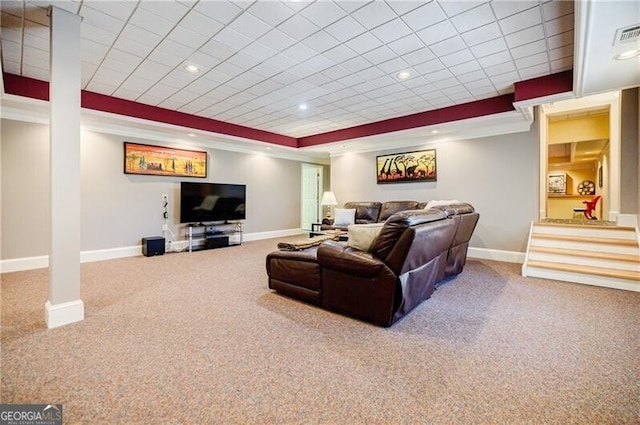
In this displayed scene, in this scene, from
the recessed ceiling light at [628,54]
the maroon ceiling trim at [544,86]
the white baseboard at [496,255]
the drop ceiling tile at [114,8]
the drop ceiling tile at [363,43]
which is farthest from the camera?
the white baseboard at [496,255]

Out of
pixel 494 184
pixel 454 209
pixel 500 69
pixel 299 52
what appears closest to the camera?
pixel 299 52

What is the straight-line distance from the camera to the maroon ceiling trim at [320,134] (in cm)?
367

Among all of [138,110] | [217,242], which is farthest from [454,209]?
[138,110]

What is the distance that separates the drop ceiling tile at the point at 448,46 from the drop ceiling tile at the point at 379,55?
16.6 inches

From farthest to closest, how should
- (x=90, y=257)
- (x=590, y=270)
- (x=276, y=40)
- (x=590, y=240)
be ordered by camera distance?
(x=90, y=257), (x=590, y=240), (x=590, y=270), (x=276, y=40)

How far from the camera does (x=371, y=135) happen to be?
19.9 feet

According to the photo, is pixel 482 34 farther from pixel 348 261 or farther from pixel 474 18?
pixel 348 261

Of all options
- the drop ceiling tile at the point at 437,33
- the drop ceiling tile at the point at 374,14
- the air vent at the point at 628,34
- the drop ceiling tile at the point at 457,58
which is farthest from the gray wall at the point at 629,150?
the drop ceiling tile at the point at 374,14

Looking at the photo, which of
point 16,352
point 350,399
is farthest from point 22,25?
point 350,399

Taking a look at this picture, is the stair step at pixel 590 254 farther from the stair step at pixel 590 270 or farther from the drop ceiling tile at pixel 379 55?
the drop ceiling tile at pixel 379 55

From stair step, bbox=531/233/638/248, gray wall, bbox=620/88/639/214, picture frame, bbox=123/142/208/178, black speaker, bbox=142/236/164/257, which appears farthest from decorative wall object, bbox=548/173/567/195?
black speaker, bbox=142/236/164/257

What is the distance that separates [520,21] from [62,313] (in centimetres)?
472

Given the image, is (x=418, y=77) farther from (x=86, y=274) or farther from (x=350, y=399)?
(x=86, y=274)

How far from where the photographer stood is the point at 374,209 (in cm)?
659
